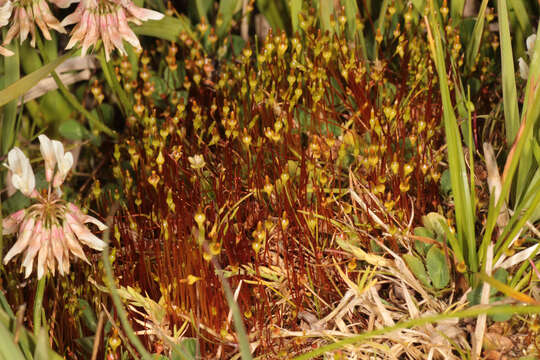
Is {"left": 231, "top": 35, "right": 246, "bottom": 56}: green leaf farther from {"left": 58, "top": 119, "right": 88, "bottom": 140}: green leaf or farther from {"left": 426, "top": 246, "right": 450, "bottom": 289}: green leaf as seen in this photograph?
{"left": 426, "top": 246, "right": 450, "bottom": 289}: green leaf

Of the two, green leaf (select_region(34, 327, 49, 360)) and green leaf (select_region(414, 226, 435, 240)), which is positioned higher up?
green leaf (select_region(34, 327, 49, 360))

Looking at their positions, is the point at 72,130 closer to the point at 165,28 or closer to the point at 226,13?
the point at 165,28

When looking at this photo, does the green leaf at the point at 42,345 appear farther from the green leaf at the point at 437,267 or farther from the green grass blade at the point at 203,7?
the green grass blade at the point at 203,7

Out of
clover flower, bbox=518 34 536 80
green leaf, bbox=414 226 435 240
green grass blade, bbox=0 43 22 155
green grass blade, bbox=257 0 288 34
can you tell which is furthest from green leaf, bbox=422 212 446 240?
green grass blade, bbox=0 43 22 155

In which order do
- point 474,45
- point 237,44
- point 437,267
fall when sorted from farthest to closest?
point 237,44, point 474,45, point 437,267

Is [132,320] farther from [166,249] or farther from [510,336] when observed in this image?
[510,336]

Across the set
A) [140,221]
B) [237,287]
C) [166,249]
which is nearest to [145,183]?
[140,221]

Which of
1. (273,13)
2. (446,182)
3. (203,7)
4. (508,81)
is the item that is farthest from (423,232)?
(203,7)
